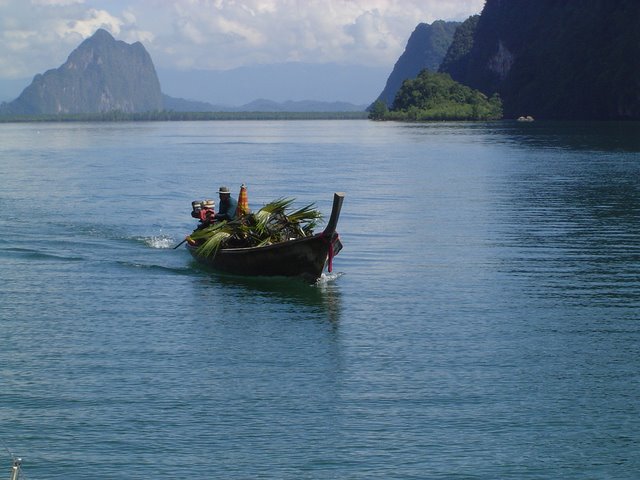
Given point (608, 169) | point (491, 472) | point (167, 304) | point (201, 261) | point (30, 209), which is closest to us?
point (491, 472)

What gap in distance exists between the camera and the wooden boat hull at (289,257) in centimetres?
2391


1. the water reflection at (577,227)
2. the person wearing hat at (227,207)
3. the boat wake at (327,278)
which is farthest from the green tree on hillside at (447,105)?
the boat wake at (327,278)

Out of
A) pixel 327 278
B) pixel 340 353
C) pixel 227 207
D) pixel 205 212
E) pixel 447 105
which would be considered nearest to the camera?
pixel 340 353

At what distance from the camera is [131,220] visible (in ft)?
129

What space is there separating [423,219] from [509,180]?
19616mm

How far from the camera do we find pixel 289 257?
79.9 ft

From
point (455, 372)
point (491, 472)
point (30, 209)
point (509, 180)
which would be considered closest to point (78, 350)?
point (455, 372)

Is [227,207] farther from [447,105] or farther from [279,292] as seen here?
[447,105]

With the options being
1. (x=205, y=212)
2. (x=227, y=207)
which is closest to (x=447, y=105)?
(x=205, y=212)

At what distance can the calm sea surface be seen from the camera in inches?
538

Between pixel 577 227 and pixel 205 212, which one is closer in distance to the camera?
pixel 205 212

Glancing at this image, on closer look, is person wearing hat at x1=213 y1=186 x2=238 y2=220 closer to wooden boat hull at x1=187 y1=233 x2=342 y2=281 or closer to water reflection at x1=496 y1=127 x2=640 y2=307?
wooden boat hull at x1=187 y1=233 x2=342 y2=281

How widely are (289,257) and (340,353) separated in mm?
6328

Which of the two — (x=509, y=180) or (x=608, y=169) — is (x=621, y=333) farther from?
(x=608, y=169)
